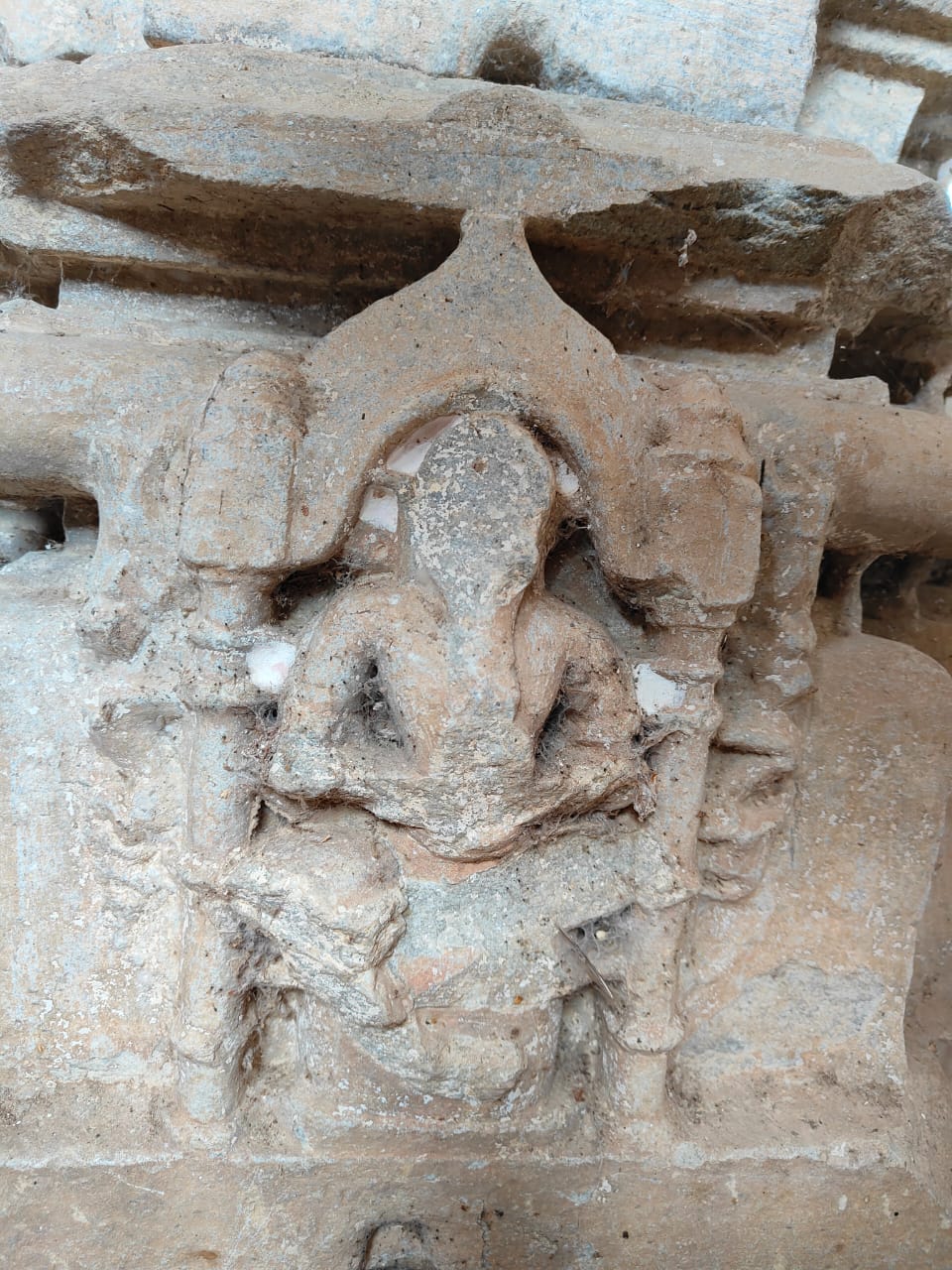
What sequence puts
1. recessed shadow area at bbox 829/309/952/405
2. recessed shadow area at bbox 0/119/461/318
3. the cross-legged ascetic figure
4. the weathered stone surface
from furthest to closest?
recessed shadow area at bbox 829/309/952/405
the weathered stone surface
recessed shadow area at bbox 0/119/461/318
the cross-legged ascetic figure

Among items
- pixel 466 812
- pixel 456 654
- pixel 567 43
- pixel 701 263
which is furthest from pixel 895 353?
pixel 466 812

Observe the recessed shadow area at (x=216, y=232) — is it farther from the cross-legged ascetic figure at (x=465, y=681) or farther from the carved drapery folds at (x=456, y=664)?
the cross-legged ascetic figure at (x=465, y=681)

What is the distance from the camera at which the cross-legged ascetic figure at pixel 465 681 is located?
4.46ft

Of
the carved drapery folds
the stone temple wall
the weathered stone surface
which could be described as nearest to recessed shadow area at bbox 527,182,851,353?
the stone temple wall

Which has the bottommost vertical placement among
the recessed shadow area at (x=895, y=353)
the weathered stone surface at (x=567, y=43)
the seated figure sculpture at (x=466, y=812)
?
the seated figure sculpture at (x=466, y=812)

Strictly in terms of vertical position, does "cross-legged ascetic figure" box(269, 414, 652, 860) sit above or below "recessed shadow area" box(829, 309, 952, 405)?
below

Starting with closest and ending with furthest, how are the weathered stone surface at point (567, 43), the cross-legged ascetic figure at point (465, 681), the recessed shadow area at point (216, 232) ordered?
1. the cross-legged ascetic figure at point (465, 681)
2. the recessed shadow area at point (216, 232)
3. the weathered stone surface at point (567, 43)

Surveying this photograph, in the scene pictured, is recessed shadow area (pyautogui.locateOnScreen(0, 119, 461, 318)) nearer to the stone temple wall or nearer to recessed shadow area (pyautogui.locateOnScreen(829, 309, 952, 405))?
the stone temple wall

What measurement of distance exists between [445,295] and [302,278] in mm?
435

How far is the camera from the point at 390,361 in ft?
4.66

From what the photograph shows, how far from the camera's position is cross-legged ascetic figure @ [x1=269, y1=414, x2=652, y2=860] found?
1.36m

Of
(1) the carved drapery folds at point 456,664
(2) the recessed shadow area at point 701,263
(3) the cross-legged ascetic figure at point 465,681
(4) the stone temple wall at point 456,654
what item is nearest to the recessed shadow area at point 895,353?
(4) the stone temple wall at point 456,654

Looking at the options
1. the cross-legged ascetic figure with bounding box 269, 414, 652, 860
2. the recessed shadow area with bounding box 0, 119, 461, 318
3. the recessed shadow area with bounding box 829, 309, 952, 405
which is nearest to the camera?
the cross-legged ascetic figure with bounding box 269, 414, 652, 860

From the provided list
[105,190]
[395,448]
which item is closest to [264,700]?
[395,448]
